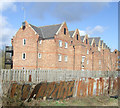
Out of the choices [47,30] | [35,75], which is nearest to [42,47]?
[47,30]

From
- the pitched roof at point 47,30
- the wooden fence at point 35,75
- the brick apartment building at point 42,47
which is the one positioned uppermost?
the pitched roof at point 47,30

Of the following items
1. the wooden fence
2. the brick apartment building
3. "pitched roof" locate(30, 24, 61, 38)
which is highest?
"pitched roof" locate(30, 24, 61, 38)

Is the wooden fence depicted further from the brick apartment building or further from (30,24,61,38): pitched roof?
(30,24,61,38): pitched roof

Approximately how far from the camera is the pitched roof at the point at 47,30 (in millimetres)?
29945

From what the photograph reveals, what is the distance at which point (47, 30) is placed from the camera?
31656 mm

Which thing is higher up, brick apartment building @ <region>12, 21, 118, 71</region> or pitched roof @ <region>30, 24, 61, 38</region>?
pitched roof @ <region>30, 24, 61, 38</region>

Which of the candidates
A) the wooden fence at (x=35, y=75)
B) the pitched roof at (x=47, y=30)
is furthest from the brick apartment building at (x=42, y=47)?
the wooden fence at (x=35, y=75)

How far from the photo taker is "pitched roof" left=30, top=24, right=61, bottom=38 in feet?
98.2

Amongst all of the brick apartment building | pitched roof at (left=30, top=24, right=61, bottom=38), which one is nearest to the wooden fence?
the brick apartment building

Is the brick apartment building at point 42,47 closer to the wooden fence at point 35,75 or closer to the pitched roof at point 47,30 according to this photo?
the pitched roof at point 47,30

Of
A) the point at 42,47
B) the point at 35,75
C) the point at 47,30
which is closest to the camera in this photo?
the point at 35,75

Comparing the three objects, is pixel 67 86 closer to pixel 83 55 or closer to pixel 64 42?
pixel 64 42

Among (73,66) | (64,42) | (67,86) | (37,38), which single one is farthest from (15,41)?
(67,86)

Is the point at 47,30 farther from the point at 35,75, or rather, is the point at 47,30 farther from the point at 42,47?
the point at 35,75
